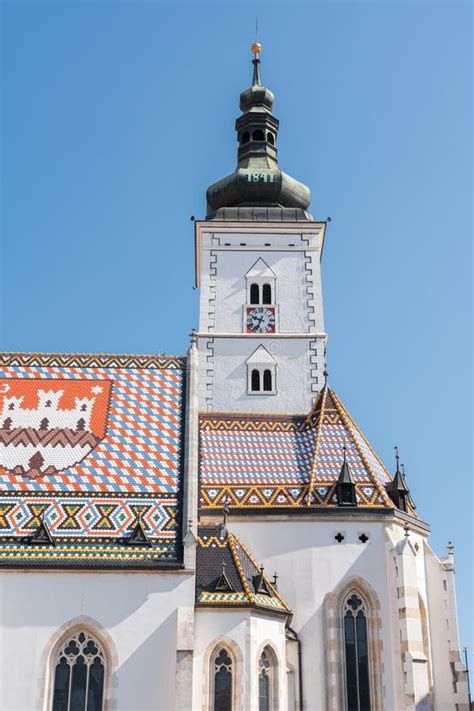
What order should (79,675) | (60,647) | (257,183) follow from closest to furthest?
(79,675) → (60,647) → (257,183)

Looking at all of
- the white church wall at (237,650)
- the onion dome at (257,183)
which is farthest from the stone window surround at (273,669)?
the onion dome at (257,183)

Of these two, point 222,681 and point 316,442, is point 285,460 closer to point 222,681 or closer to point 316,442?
point 316,442

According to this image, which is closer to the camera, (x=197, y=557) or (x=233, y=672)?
(x=233, y=672)

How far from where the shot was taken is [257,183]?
1523 inches

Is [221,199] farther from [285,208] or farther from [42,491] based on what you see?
[42,491]

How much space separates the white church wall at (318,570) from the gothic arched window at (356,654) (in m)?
0.43

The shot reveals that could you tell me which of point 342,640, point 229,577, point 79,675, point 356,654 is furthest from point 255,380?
point 79,675

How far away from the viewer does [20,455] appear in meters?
25.2

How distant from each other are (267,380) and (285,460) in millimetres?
6166

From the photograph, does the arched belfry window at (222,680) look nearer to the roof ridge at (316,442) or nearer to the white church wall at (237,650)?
the white church wall at (237,650)

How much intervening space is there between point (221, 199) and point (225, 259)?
3.31 meters

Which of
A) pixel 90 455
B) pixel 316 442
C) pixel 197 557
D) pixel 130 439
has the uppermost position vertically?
pixel 316 442

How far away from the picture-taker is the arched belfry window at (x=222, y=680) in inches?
860

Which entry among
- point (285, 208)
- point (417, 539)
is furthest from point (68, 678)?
point (285, 208)
